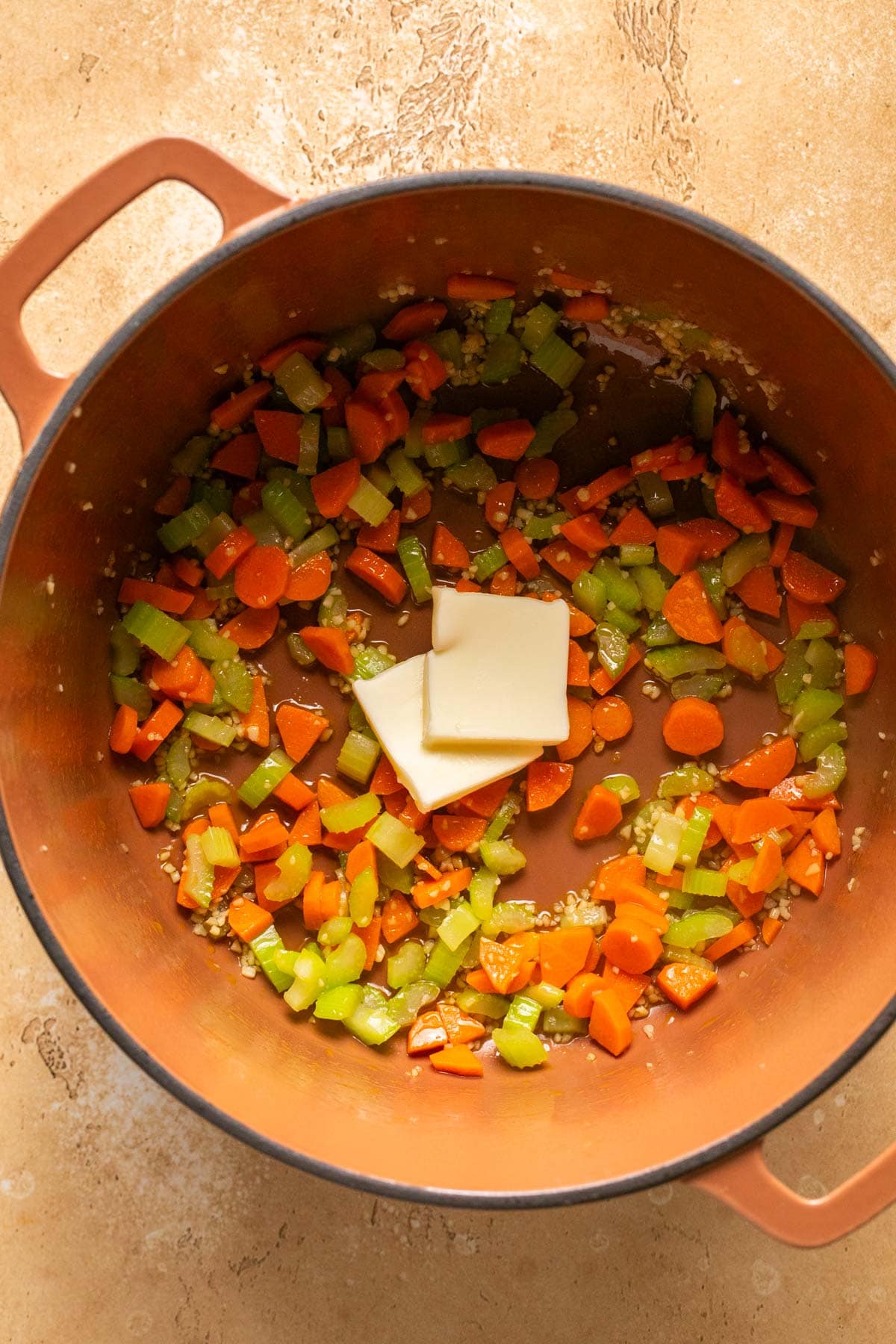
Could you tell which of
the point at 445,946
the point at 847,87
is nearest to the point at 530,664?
the point at 445,946

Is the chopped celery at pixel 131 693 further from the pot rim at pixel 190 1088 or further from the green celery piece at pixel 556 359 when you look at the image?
the green celery piece at pixel 556 359

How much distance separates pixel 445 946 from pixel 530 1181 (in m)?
0.38

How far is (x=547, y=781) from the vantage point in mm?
1798

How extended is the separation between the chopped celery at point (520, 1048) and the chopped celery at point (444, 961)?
126 mm

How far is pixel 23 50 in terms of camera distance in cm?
171

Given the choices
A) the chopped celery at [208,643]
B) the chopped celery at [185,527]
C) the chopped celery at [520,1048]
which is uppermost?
the chopped celery at [185,527]

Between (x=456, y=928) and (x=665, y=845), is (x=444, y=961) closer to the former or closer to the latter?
(x=456, y=928)

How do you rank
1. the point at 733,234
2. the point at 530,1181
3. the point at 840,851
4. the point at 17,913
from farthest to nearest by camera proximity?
the point at 840,851, the point at 17,913, the point at 530,1181, the point at 733,234

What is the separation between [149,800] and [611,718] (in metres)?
0.76

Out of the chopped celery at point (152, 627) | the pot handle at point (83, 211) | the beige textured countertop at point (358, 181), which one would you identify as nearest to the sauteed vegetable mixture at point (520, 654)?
the chopped celery at point (152, 627)

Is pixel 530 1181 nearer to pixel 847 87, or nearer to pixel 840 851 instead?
pixel 840 851

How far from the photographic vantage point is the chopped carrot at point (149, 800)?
1.74 metres

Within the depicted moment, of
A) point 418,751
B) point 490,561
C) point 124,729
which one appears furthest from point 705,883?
point 124,729

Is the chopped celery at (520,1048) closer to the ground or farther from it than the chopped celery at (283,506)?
closer to the ground
